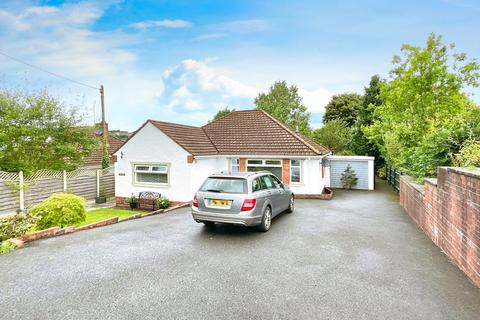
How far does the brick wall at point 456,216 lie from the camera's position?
15.5 ft

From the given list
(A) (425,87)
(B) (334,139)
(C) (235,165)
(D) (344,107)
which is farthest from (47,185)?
(D) (344,107)

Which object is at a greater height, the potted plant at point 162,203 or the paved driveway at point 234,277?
the paved driveway at point 234,277

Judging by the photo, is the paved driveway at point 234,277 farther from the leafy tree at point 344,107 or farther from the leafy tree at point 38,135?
the leafy tree at point 344,107

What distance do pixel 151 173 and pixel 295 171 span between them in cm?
822

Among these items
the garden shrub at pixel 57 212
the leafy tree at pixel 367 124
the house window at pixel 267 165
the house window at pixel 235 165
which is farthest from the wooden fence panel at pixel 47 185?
the leafy tree at pixel 367 124

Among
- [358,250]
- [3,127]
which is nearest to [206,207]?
[358,250]

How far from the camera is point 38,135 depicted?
16.4 metres

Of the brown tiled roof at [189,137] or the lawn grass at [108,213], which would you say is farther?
the brown tiled roof at [189,137]

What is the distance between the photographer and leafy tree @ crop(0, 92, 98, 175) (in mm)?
15461

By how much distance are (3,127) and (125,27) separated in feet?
28.5

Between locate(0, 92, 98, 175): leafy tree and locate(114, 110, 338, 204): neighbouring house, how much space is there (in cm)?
382

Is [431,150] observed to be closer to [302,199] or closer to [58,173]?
[302,199]

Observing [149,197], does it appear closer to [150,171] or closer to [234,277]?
[150,171]

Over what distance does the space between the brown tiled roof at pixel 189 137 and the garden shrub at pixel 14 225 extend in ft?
26.5
